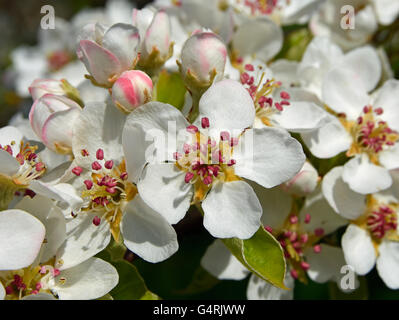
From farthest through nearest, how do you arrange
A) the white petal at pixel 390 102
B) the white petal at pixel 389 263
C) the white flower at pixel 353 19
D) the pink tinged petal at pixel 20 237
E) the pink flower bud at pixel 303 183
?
the white flower at pixel 353 19
the white petal at pixel 390 102
the white petal at pixel 389 263
the pink flower bud at pixel 303 183
the pink tinged petal at pixel 20 237

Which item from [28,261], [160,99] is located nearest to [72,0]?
[160,99]

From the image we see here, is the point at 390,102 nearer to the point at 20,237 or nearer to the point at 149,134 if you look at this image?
the point at 149,134

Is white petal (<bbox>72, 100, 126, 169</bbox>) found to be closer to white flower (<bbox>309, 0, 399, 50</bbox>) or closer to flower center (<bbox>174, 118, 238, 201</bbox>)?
flower center (<bbox>174, 118, 238, 201</bbox>)

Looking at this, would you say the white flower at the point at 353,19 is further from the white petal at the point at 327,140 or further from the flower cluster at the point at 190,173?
the white petal at the point at 327,140

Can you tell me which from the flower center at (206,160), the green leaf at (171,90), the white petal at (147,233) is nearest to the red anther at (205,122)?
the flower center at (206,160)

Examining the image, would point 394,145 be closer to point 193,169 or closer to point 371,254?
point 371,254

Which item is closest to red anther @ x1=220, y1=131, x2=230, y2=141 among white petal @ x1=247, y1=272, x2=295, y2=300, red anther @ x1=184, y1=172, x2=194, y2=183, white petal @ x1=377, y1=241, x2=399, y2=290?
red anther @ x1=184, y1=172, x2=194, y2=183

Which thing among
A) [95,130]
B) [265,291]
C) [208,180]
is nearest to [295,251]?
[265,291]
